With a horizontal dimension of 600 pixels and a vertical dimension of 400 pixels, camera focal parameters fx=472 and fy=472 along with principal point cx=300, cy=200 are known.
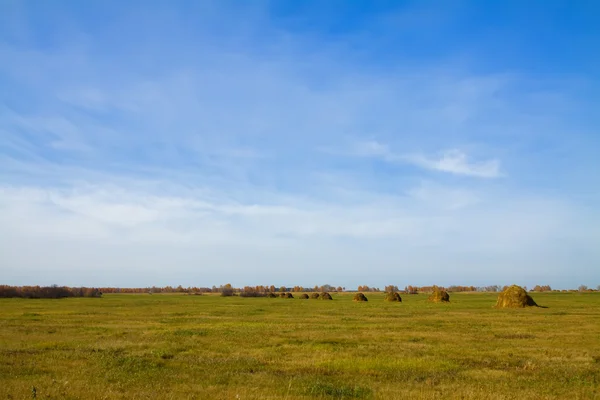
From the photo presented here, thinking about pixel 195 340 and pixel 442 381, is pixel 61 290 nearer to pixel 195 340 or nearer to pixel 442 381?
pixel 195 340

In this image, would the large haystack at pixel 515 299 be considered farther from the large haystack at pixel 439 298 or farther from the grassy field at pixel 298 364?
the grassy field at pixel 298 364

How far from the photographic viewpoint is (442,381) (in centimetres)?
1585

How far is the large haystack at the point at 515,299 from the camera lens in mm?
61938

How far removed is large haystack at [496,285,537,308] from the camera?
61938 millimetres

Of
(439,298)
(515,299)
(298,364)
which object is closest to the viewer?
(298,364)

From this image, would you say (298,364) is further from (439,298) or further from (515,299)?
(439,298)

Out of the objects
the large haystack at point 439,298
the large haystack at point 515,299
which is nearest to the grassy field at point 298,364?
the large haystack at point 515,299

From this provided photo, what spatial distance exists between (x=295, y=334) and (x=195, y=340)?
6.54 meters

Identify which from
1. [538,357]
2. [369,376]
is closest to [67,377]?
[369,376]

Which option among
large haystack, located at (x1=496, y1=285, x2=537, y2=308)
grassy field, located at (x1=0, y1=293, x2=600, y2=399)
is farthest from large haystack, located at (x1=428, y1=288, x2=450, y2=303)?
grassy field, located at (x1=0, y1=293, x2=600, y2=399)

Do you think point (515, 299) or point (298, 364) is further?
point (515, 299)

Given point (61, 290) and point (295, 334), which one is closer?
point (295, 334)

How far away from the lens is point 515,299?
62.3m

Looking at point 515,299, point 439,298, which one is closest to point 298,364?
point 515,299
